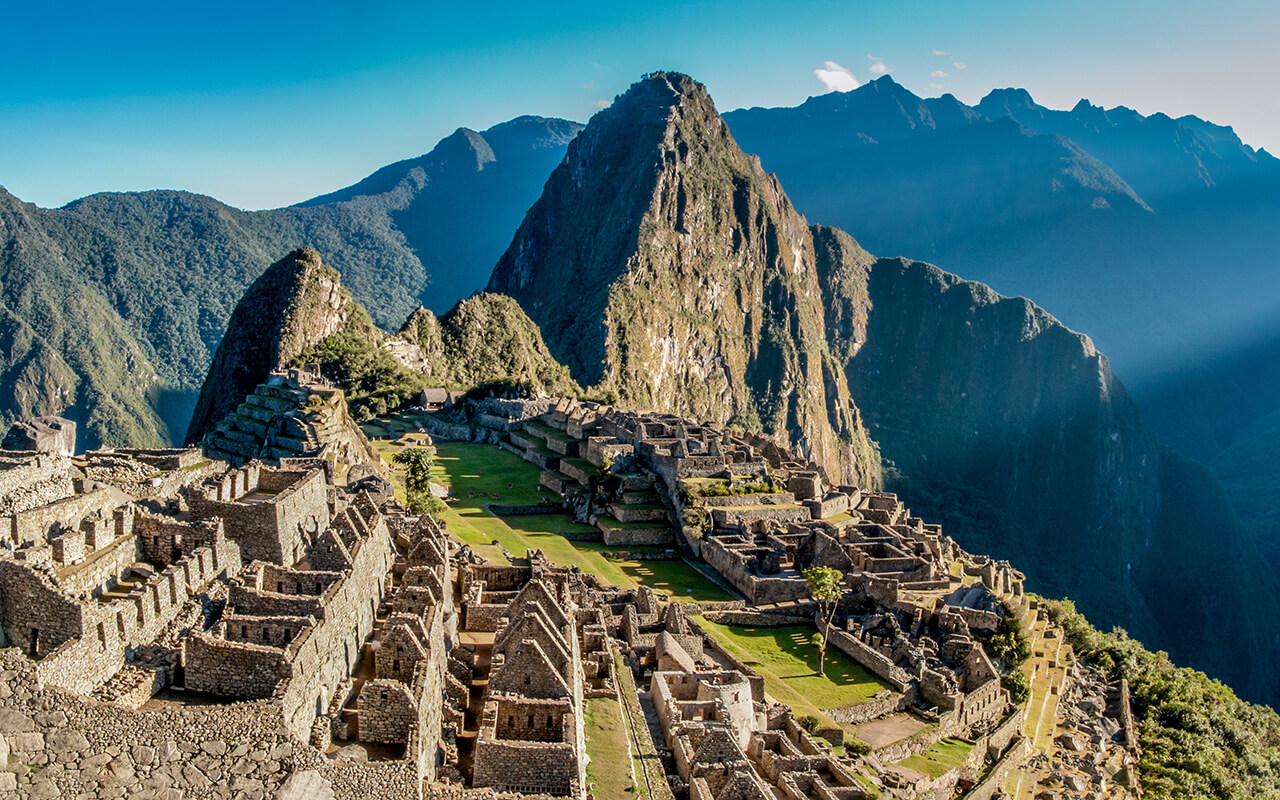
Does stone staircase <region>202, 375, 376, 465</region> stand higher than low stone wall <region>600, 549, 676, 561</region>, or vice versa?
stone staircase <region>202, 375, 376, 465</region>

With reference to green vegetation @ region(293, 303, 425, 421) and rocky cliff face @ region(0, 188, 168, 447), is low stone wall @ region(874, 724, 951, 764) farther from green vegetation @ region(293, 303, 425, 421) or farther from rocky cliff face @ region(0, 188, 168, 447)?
rocky cliff face @ region(0, 188, 168, 447)

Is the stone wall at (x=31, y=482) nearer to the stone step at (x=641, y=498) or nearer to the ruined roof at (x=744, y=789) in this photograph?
the ruined roof at (x=744, y=789)

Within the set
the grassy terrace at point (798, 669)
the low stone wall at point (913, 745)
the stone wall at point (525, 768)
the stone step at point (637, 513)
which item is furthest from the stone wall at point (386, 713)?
the stone step at point (637, 513)

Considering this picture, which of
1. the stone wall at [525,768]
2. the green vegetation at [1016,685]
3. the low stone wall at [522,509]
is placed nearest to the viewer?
the stone wall at [525,768]

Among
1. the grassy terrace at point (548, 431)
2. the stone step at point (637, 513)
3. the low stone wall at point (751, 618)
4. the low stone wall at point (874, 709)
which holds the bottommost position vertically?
the low stone wall at point (874, 709)

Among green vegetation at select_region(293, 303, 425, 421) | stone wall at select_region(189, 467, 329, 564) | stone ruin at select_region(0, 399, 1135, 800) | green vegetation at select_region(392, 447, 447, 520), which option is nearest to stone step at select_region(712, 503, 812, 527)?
stone ruin at select_region(0, 399, 1135, 800)

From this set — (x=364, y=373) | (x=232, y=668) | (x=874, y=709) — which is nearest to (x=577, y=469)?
(x=874, y=709)
